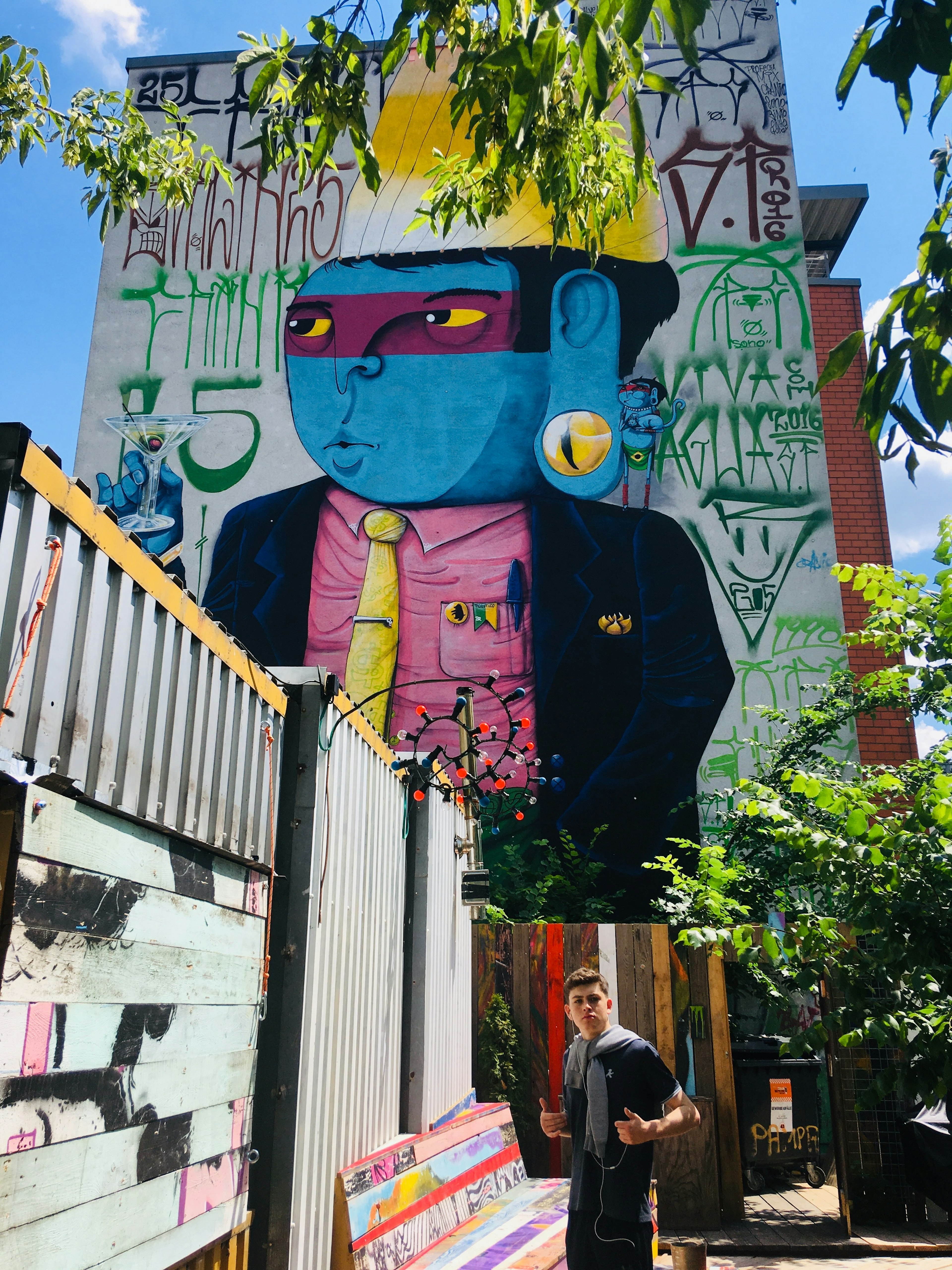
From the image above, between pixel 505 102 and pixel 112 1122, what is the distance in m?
4.21

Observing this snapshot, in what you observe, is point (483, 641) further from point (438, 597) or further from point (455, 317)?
point (455, 317)

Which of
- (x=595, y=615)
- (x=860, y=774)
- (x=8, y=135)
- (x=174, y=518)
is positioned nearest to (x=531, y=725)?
(x=595, y=615)

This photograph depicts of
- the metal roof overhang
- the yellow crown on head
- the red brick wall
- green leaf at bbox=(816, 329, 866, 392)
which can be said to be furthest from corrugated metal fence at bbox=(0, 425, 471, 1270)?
the metal roof overhang

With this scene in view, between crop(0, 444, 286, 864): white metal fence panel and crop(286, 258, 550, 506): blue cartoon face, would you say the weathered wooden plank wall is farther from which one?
crop(286, 258, 550, 506): blue cartoon face

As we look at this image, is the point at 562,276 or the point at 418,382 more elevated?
the point at 562,276

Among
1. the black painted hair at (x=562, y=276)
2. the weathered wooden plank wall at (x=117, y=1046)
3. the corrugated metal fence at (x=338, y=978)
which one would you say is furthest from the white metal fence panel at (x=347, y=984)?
the black painted hair at (x=562, y=276)

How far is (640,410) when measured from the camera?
13688mm

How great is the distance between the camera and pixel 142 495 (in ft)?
45.9

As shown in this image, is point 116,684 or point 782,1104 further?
point 782,1104

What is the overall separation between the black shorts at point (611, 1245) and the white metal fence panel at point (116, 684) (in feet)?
6.47

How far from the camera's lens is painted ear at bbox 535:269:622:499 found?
1348 cm

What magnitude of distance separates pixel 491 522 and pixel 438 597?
1265mm

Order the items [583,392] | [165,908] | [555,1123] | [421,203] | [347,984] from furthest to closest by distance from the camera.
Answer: [421,203] → [583,392] → [347,984] → [555,1123] → [165,908]

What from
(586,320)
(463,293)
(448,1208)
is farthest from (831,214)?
(448,1208)
